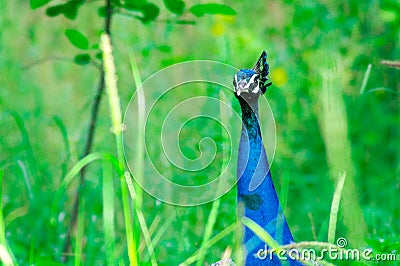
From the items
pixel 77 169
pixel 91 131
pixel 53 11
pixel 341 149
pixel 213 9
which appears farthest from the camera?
pixel 91 131

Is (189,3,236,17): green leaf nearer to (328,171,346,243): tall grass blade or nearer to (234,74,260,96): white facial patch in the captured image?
(234,74,260,96): white facial patch

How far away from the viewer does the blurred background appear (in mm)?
2461

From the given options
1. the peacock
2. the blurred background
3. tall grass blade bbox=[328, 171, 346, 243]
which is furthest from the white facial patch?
the blurred background

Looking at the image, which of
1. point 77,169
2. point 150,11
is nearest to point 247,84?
point 77,169

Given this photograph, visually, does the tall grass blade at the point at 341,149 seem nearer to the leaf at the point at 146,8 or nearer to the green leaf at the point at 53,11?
the leaf at the point at 146,8

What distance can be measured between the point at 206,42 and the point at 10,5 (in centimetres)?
88

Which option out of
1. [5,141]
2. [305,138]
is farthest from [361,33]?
[5,141]

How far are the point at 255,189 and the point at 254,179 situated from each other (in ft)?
0.06

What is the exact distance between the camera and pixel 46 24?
4.13m

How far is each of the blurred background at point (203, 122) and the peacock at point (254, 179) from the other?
36 centimetres

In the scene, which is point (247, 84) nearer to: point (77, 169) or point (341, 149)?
point (341, 149)

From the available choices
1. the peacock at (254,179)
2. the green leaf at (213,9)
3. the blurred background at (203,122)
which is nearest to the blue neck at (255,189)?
the peacock at (254,179)

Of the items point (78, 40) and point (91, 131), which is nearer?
point (78, 40)

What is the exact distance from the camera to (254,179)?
1.57 meters
